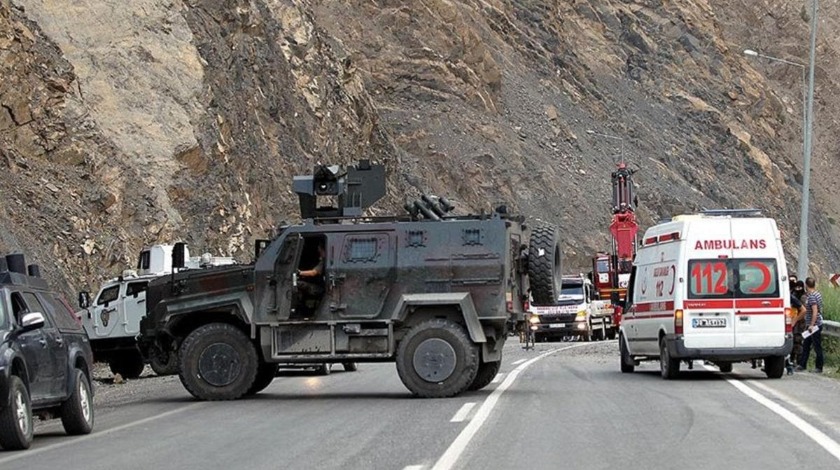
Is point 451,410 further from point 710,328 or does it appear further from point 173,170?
point 173,170

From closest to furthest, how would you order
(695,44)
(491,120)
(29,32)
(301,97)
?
1. (29,32)
2. (301,97)
3. (491,120)
4. (695,44)

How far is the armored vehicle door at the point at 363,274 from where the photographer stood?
19.6 metres

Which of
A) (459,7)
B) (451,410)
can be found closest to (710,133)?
(459,7)

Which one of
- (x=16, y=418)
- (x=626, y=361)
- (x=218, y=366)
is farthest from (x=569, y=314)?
(x=16, y=418)

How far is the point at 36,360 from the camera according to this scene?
14.3 metres

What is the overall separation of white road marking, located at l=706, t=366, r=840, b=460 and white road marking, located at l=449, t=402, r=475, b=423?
343 cm

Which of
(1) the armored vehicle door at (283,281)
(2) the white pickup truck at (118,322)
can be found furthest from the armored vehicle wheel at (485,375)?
(2) the white pickup truck at (118,322)

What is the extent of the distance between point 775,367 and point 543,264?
16.8 feet

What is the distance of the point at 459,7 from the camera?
8169cm

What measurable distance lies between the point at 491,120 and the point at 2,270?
2507 inches

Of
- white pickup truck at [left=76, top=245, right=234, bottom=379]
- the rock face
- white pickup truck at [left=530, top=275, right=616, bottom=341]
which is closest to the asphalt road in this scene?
white pickup truck at [left=76, top=245, right=234, bottom=379]

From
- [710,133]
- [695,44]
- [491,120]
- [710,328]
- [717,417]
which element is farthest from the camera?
[695,44]

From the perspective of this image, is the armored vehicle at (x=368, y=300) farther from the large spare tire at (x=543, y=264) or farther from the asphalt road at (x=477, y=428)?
the asphalt road at (x=477, y=428)

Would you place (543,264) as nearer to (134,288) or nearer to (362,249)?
(362,249)
